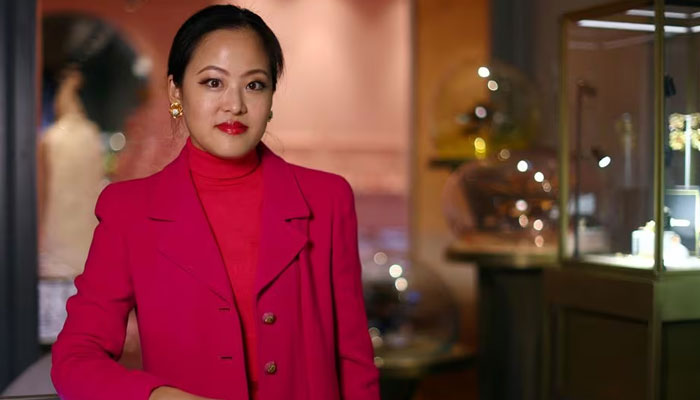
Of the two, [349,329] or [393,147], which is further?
[393,147]

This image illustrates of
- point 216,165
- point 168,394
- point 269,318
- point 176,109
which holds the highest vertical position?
point 176,109

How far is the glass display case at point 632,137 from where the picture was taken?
7.52ft

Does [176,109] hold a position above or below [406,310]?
above

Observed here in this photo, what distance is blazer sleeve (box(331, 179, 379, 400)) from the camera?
168 cm

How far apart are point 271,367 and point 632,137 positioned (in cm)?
137

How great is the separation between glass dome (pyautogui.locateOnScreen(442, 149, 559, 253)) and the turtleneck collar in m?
1.91

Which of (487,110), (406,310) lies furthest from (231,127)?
(406,310)

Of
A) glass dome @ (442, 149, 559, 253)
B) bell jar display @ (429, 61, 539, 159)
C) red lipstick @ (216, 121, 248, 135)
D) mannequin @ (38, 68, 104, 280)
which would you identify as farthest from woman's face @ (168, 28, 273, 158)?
bell jar display @ (429, 61, 539, 159)

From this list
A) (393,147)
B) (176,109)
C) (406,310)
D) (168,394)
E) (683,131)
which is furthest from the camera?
(393,147)

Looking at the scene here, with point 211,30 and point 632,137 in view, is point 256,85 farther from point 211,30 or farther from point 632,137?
point 632,137

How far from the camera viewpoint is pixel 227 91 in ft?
5.09

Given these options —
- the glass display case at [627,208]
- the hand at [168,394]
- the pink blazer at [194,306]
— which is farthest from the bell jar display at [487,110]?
the hand at [168,394]

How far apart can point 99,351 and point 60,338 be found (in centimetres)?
8

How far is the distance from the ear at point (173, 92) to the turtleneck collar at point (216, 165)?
75mm
